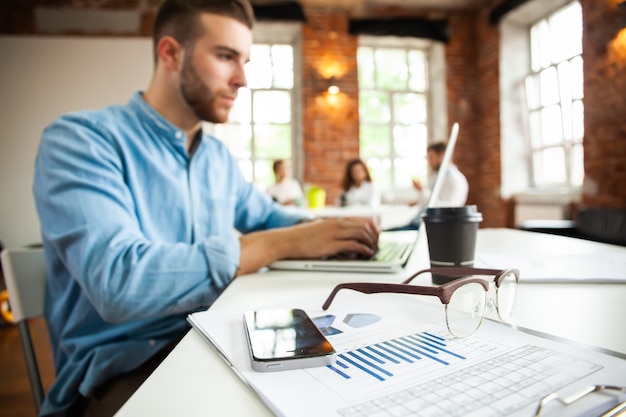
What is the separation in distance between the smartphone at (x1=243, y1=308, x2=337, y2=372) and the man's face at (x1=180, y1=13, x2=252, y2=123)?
0.78 meters

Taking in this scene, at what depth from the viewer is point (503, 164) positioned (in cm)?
566

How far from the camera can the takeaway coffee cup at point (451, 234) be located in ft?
2.27

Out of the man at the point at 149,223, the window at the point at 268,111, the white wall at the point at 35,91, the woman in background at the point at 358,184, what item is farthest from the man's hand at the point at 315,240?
the window at the point at 268,111

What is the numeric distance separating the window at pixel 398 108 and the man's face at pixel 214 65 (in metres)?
5.21

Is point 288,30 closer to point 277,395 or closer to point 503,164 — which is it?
point 503,164

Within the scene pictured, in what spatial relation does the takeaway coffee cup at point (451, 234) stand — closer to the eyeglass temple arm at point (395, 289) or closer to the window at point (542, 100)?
the eyeglass temple arm at point (395, 289)

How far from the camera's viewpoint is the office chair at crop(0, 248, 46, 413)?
0.88 metres

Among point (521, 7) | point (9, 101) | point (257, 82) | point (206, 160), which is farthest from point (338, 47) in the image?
point (206, 160)

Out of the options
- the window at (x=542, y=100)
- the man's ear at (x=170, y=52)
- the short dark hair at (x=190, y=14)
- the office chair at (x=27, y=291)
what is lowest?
the office chair at (x=27, y=291)

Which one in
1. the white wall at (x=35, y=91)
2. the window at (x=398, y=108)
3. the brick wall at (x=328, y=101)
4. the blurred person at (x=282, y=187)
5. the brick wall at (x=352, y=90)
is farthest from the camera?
the window at (x=398, y=108)

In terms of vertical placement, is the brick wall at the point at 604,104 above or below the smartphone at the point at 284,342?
above

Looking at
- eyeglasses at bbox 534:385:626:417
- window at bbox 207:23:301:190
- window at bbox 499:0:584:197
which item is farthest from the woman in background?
eyeglasses at bbox 534:385:626:417

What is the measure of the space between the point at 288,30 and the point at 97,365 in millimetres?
5787

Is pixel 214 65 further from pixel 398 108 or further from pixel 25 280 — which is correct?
pixel 398 108
